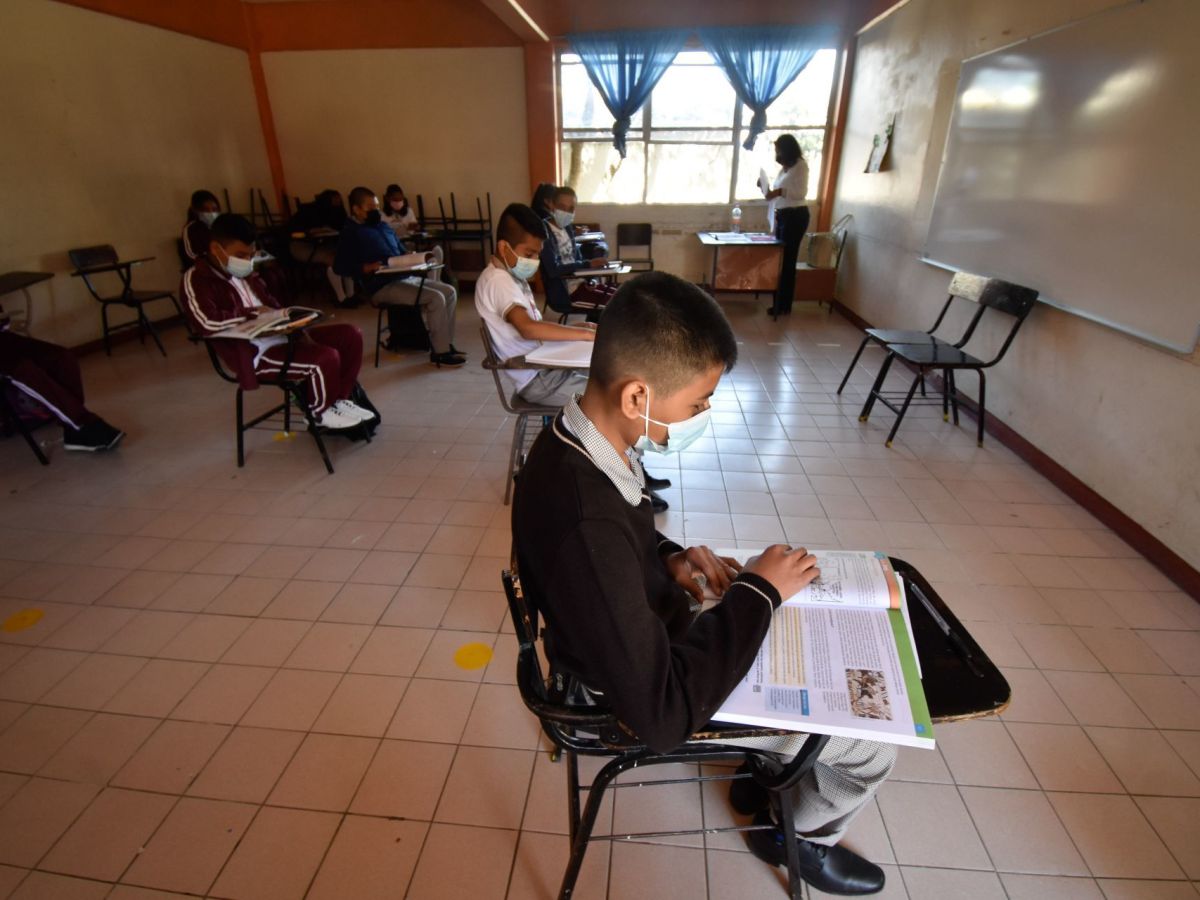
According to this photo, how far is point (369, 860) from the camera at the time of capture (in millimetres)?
1316

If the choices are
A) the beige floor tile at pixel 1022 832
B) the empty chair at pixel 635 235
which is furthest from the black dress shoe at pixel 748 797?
the empty chair at pixel 635 235

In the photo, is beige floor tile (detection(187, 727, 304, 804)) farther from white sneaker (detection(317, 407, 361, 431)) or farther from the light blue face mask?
white sneaker (detection(317, 407, 361, 431))

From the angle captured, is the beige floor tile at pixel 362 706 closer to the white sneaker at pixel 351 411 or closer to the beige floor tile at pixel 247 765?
the beige floor tile at pixel 247 765

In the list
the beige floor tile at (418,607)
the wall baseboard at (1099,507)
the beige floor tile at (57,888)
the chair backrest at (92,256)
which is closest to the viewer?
the beige floor tile at (57,888)

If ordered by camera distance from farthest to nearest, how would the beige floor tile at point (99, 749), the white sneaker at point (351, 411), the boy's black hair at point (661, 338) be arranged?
the white sneaker at point (351, 411) → the beige floor tile at point (99, 749) → the boy's black hair at point (661, 338)

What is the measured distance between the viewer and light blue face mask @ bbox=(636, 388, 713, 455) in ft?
3.42

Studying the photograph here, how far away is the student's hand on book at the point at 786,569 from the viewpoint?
3.09 ft

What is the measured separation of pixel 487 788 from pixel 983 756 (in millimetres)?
1274

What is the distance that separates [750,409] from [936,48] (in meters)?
2.98

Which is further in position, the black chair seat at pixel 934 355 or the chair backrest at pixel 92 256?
the chair backrest at pixel 92 256

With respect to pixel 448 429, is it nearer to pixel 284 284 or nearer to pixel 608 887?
pixel 608 887

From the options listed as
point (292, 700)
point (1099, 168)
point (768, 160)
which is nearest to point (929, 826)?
point (292, 700)

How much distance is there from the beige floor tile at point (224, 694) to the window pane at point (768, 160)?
667 centimetres

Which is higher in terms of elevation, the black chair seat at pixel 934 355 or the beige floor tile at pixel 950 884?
the black chair seat at pixel 934 355
